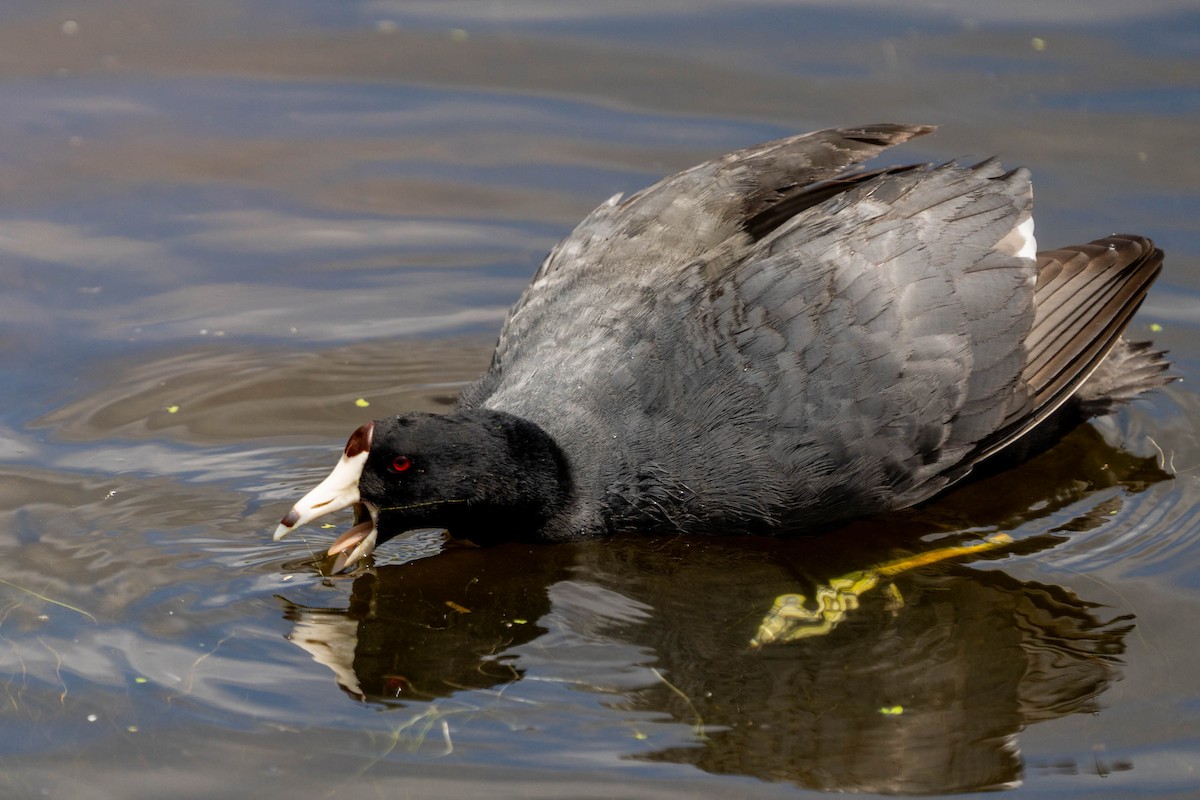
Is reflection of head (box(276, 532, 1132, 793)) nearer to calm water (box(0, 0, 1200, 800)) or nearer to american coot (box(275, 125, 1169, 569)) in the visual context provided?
calm water (box(0, 0, 1200, 800))

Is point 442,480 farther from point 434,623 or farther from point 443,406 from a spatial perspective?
point 443,406

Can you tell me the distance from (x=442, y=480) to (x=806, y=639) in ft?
4.12

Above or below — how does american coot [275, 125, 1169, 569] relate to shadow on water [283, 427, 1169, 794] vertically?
above

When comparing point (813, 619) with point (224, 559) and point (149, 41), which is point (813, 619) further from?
point (149, 41)

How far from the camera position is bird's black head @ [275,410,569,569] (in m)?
4.79

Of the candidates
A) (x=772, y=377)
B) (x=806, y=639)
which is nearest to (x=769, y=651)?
(x=806, y=639)

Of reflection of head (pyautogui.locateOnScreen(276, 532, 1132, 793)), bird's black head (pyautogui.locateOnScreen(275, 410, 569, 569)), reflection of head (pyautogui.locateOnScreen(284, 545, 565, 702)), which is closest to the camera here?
reflection of head (pyautogui.locateOnScreen(276, 532, 1132, 793))

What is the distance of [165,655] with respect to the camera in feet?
14.6

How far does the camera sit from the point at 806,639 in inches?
183

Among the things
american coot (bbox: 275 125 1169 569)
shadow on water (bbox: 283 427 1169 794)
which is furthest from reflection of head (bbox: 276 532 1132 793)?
american coot (bbox: 275 125 1169 569)

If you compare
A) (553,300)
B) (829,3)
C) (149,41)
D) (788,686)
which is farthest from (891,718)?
(149,41)

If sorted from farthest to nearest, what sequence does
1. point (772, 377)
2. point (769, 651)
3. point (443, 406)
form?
1. point (443, 406)
2. point (772, 377)
3. point (769, 651)

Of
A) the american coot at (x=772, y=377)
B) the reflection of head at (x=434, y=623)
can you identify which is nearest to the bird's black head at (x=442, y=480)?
the american coot at (x=772, y=377)

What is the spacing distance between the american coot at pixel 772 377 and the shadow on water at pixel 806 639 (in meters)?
0.16
